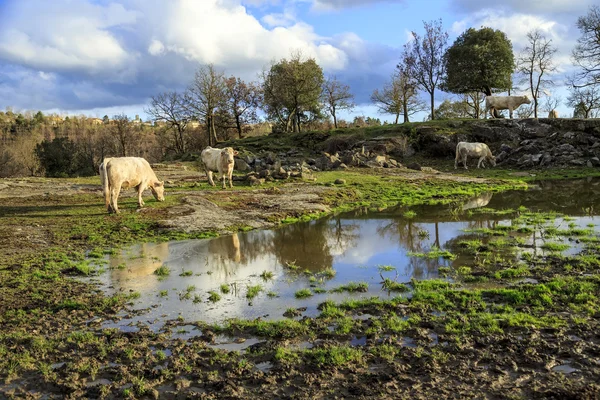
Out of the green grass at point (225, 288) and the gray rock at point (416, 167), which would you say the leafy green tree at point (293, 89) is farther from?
the green grass at point (225, 288)

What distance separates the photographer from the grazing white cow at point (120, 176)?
49.3 ft

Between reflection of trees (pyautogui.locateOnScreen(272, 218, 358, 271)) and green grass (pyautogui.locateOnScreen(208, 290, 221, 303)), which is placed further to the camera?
reflection of trees (pyautogui.locateOnScreen(272, 218, 358, 271))

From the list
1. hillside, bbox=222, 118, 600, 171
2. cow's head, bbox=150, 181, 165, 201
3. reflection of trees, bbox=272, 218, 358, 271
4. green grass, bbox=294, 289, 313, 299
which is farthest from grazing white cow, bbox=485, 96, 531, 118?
green grass, bbox=294, 289, 313, 299

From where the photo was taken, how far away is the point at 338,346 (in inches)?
237

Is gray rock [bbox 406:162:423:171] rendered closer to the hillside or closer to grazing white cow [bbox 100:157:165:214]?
the hillside

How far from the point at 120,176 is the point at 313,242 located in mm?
7242

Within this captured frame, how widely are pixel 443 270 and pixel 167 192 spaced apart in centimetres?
1403

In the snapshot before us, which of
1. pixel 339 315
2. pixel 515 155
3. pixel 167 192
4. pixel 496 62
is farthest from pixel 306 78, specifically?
pixel 339 315

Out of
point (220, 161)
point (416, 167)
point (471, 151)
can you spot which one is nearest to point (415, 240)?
point (220, 161)

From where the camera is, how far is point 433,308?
727 centimetres

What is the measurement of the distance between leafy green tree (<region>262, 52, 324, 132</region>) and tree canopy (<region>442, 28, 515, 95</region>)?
15462mm

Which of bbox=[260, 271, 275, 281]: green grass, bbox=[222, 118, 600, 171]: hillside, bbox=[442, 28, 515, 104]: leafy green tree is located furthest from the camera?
bbox=[442, 28, 515, 104]: leafy green tree

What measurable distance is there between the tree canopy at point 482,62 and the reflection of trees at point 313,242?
113ft

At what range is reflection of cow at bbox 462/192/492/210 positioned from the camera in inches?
730
